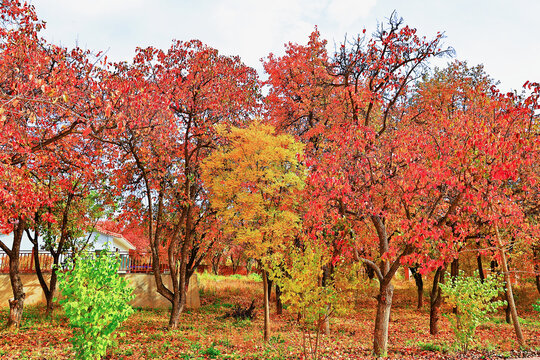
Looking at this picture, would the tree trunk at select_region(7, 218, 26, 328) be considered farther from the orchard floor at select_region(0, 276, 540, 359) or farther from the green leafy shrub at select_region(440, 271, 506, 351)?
the green leafy shrub at select_region(440, 271, 506, 351)

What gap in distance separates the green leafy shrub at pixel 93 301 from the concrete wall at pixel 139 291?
453 inches

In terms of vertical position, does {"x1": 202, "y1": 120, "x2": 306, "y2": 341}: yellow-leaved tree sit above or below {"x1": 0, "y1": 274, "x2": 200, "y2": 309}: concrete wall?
above

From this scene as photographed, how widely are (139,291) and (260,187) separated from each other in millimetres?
11989

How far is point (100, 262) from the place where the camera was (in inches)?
326

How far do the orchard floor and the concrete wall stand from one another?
3.50ft

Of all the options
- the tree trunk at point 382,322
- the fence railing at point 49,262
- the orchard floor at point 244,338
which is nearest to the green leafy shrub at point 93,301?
the orchard floor at point 244,338

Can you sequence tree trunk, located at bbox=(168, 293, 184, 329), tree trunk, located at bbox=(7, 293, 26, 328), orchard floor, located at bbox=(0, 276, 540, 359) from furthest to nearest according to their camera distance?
1. tree trunk, located at bbox=(168, 293, 184, 329)
2. tree trunk, located at bbox=(7, 293, 26, 328)
3. orchard floor, located at bbox=(0, 276, 540, 359)

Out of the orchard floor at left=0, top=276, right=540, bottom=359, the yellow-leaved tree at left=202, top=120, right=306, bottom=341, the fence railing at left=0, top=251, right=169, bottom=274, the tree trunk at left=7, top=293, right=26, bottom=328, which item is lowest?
the orchard floor at left=0, top=276, right=540, bottom=359

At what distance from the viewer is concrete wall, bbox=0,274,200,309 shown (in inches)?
732

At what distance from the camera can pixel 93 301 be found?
25.9ft

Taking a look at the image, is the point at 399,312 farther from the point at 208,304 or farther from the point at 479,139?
the point at 479,139

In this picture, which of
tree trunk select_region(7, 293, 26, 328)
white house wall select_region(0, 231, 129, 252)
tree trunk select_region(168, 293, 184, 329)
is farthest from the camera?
white house wall select_region(0, 231, 129, 252)

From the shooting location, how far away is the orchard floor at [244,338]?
1120cm

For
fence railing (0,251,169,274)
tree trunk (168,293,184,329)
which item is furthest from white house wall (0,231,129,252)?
tree trunk (168,293,184,329)
